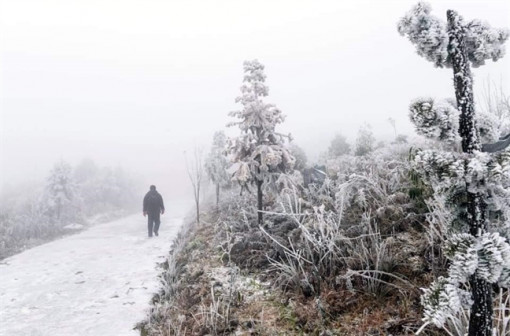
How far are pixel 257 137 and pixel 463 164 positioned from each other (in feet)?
22.8

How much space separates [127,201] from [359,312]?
32.4m

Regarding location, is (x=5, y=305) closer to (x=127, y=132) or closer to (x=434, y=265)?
(x=434, y=265)

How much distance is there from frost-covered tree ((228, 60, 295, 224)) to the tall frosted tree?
6.25 metres

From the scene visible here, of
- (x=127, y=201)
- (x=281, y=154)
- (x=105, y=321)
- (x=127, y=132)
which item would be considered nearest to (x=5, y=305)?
(x=105, y=321)

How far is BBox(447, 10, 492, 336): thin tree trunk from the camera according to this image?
6.45 feet

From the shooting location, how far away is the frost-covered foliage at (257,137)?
8.41m

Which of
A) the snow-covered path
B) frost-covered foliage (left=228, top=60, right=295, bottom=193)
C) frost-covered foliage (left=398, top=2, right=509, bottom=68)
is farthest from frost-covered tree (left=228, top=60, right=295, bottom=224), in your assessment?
frost-covered foliage (left=398, top=2, right=509, bottom=68)

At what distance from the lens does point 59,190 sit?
21.6 meters

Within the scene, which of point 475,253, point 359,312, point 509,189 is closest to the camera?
point 475,253

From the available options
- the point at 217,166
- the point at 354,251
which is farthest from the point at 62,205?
the point at 354,251

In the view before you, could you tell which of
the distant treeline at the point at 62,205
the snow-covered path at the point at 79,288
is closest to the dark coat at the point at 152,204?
the snow-covered path at the point at 79,288

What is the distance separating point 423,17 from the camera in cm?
200

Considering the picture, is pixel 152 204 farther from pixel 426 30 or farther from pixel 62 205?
pixel 426 30

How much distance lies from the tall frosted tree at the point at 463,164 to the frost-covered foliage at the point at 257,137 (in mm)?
6228
